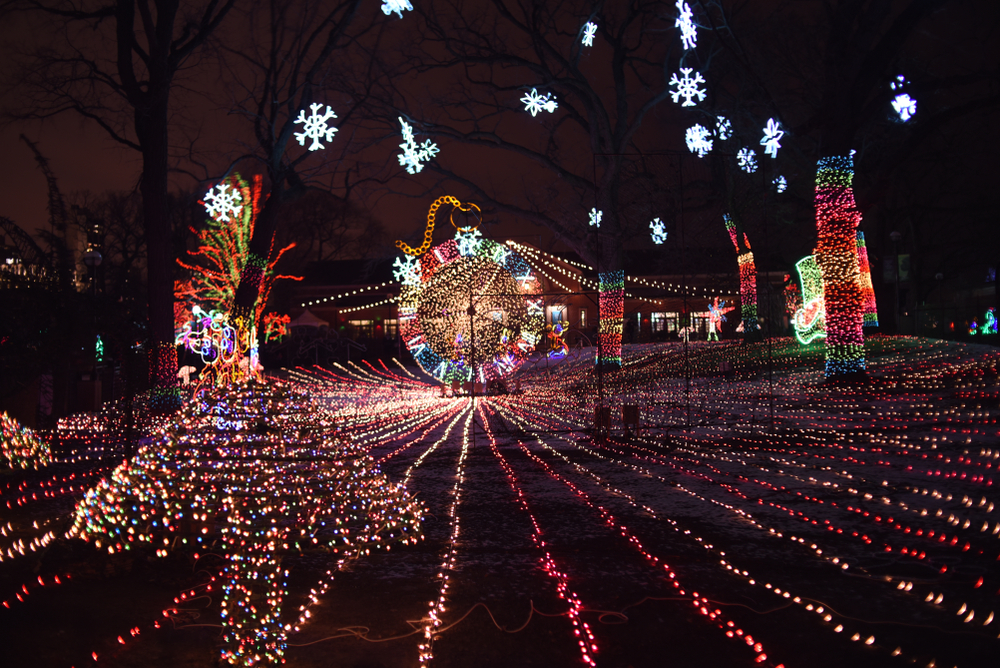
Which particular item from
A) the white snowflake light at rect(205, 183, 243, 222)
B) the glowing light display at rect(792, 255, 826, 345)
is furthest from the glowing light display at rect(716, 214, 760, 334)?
the white snowflake light at rect(205, 183, 243, 222)

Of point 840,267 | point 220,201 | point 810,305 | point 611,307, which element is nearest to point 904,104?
point 840,267

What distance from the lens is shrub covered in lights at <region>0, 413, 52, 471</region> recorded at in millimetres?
8609

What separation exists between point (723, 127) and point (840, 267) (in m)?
7.45

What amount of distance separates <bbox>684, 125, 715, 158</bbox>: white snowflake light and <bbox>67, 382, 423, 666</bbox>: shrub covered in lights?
1498cm

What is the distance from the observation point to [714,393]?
15.6m

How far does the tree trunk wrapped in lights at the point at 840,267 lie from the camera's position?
531 inches

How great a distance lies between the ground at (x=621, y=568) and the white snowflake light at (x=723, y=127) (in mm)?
11800

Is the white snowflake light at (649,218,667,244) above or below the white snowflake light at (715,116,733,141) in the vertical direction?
below

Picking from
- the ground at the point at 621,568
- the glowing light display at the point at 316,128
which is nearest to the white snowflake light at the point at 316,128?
the glowing light display at the point at 316,128

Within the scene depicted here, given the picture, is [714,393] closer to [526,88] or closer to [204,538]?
[526,88]

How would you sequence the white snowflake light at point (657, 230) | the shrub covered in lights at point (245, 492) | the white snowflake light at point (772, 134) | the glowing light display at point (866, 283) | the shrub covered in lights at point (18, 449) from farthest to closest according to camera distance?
the white snowflake light at point (657, 230) < the glowing light display at point (866, 283) < the white snowflake light at point (772, 134) < the shrub covered in lights at point (18, 449) < the shrub covered in lights at point (245, 492)

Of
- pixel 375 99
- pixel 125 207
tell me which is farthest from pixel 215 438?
pixel 125 207

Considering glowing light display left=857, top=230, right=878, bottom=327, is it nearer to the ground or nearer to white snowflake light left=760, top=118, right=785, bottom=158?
white snowflake light left=760, top=118, right=785, bottom=158

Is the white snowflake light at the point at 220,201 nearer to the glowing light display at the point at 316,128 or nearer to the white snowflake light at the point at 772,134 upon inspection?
the glowing light display at the point at 316,128
